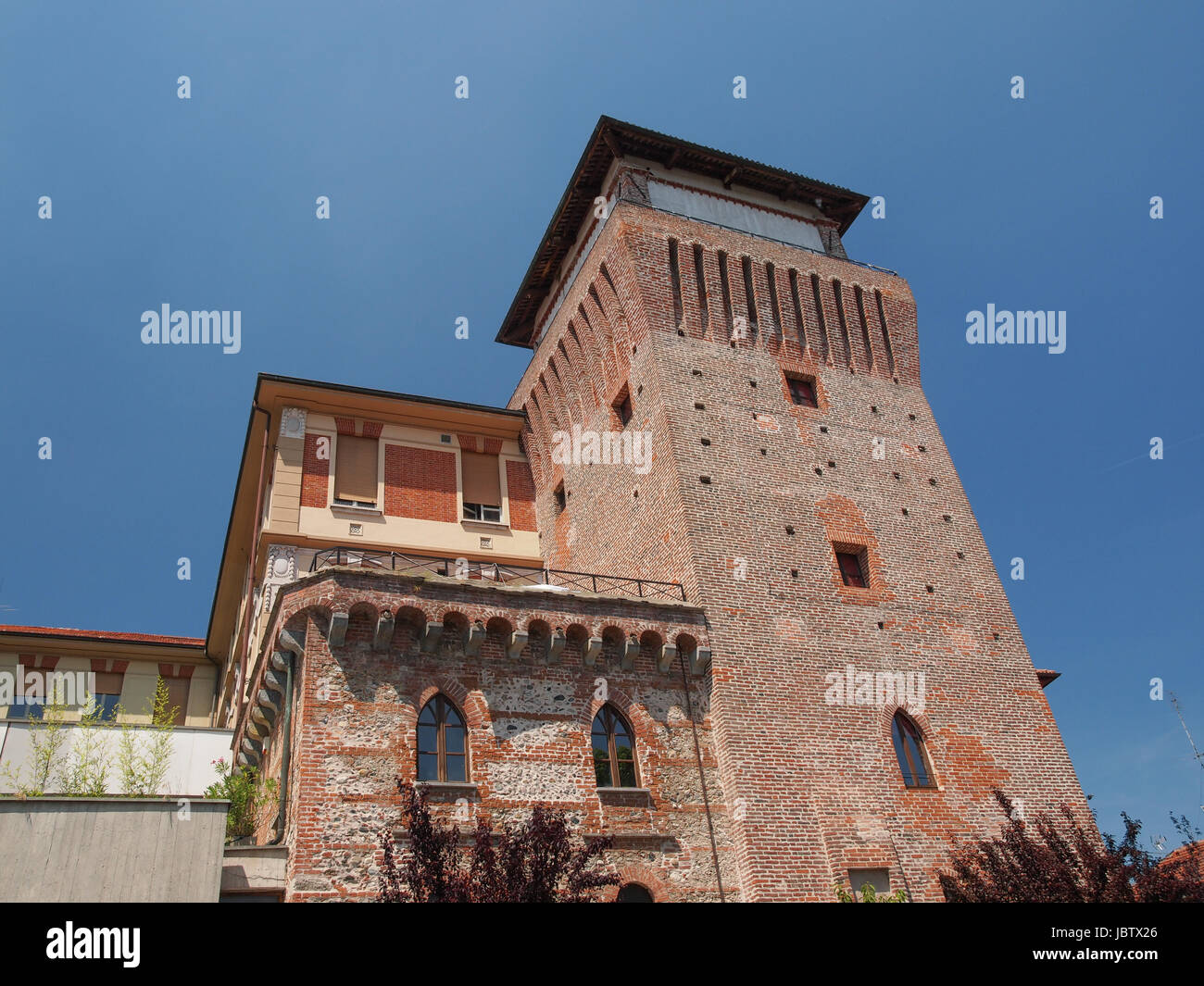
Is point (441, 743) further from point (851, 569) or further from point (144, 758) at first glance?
point (851, 569)

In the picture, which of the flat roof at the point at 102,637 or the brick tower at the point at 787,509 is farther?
the flat roof at the point at 102,637

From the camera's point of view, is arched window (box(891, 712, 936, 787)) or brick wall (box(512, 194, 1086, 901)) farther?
arched window (box(891, 712, 936, 787))

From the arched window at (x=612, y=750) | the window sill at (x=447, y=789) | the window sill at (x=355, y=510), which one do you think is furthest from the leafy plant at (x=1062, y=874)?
the window sill at (x=355, y=510)

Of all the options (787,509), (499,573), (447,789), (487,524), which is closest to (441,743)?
(447,789)

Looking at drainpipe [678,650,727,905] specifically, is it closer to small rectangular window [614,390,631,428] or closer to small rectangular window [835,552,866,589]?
small rectangular window [835,552,866,589]

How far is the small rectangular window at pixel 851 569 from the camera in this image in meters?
18.8

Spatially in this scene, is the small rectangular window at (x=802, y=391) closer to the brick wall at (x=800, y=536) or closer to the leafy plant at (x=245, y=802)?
the brick wall at (x=800, y=536)

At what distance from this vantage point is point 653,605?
53.4 ft

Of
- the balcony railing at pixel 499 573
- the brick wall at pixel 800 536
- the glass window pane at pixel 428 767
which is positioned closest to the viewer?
the glass window pane at pixel 428 767

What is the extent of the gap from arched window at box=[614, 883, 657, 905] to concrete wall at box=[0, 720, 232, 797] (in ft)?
28.3

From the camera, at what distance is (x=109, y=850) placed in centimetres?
1156

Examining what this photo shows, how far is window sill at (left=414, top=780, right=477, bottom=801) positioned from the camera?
1345 cm

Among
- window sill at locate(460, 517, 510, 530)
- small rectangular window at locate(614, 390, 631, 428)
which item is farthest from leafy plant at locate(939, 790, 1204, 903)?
window sill at locate(460, 517, 510, 530)

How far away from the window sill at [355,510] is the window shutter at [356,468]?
318 mm
